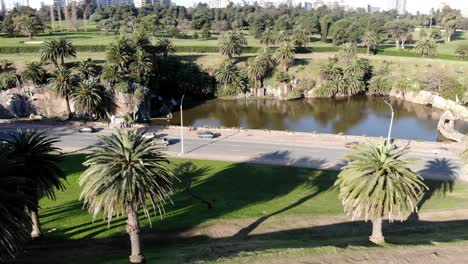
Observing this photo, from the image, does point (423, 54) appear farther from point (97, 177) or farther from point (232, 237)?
point (97, 177)

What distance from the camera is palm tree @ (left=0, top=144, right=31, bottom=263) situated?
2377 centimetres

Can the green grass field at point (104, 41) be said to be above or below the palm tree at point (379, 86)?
above

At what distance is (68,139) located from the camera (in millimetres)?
64500

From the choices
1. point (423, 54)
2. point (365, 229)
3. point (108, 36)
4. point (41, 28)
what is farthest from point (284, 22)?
point (365, 229)

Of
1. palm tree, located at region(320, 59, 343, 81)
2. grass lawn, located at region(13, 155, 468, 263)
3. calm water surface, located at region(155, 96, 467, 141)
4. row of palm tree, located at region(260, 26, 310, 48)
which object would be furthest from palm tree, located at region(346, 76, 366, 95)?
grass lawn, located at region(13, 155, 468, 263)

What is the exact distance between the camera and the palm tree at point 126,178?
28.3 m

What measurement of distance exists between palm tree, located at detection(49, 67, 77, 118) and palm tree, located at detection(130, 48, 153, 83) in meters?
14.3

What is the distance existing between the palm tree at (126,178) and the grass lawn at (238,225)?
4.05 meters

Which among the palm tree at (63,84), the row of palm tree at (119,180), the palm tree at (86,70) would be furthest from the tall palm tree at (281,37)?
the row of palm tree at (119,180)

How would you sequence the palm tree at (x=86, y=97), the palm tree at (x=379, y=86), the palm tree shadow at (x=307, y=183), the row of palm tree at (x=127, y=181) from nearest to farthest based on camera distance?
1. the row of palm tree at (x=127, y=181)
2. the palm tree shadow at (x=307, y=183)
3. the palm tree at (x=86, y=97)
4. the palm tree at (x=379, y=86)

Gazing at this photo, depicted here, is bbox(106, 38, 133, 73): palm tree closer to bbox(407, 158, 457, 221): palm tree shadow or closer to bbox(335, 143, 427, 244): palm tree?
bbox(407, 158, 457, 221): palm tree shadow

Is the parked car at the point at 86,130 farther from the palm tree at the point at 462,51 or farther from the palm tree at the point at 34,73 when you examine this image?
the palm tree at the point at 462,51

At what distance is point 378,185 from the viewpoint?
32188 mm

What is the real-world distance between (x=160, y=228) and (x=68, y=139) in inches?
1343
